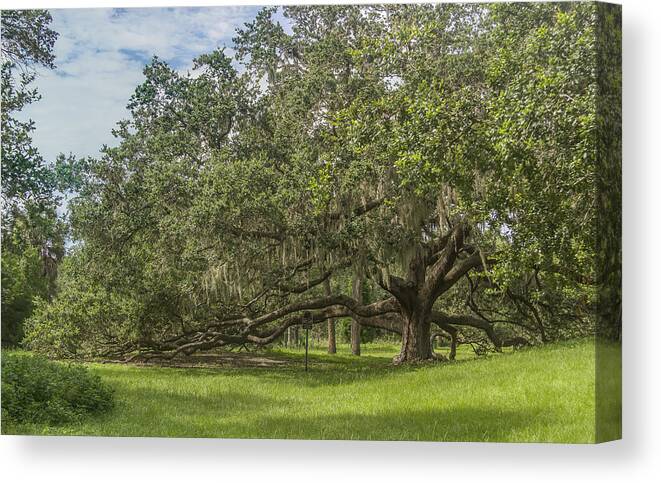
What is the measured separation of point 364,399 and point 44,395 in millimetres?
3248

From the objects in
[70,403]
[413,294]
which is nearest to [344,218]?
[413,294]

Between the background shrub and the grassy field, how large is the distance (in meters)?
0.12

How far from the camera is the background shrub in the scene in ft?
26.0

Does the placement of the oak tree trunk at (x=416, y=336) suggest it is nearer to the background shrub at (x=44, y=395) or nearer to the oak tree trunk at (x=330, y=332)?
the oak tree trunk at (x=330, y=332)

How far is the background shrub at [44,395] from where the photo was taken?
7.92m

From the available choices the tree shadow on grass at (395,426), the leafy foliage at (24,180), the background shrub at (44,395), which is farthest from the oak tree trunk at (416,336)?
the leafy foliage at (24,180)

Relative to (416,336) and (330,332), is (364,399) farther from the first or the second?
(416,336)

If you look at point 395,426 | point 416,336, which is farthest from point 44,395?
point 416,336

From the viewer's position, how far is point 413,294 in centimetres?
919

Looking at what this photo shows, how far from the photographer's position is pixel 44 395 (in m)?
7.98

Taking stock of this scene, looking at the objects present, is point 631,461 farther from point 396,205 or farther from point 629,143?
point 396,205

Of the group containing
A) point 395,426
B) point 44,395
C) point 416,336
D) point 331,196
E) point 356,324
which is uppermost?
point 331,196

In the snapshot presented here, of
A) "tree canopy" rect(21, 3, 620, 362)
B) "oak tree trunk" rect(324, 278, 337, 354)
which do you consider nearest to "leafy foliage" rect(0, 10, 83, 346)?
"tree canopy" rect(21, 3, 620, 362)

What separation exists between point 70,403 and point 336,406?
270 cm
